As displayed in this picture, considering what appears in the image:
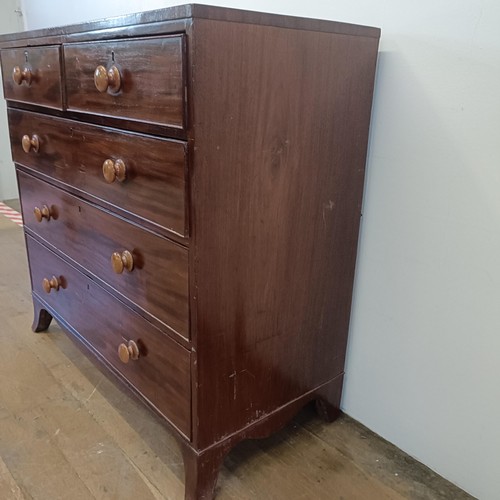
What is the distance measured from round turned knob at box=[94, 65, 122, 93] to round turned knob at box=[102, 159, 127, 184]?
128 mm

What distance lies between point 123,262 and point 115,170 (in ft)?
0.62

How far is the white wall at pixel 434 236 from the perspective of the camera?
35.8 inches

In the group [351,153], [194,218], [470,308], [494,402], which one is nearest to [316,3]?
[351,153]

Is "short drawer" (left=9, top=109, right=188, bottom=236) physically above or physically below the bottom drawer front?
above

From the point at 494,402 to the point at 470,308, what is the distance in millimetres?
193

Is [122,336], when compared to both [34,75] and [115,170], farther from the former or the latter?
[34,75]

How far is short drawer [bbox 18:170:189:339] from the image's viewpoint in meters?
0.91

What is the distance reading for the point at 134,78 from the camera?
840 millimetres

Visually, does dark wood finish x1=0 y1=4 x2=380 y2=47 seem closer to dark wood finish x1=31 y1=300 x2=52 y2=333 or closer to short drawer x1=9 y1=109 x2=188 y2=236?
short drawer x1=9 y1=109 x2=188 y2=236

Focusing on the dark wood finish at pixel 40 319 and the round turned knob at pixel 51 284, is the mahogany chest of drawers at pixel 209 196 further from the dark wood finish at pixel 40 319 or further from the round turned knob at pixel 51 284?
the dark wood finish at pixel 40 319

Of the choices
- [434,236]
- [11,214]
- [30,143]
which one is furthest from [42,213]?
[11,214]

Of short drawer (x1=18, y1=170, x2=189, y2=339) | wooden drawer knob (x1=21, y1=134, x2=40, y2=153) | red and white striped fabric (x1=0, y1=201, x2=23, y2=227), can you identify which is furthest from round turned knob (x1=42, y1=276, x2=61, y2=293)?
red and white striped fabric (x1=0, y1=201, x2=23, y2=227)

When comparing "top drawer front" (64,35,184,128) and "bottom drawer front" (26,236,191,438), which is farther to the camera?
"bottom drawer front" (26,236,191,438)

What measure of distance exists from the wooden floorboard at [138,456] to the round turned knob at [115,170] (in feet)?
1.74
